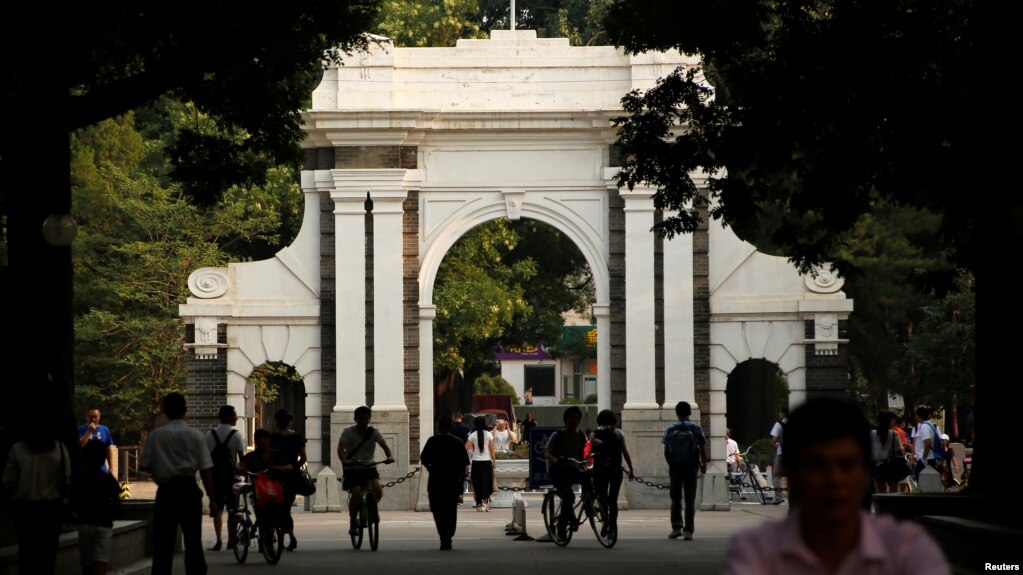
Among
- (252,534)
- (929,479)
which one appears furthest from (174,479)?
(929,479)

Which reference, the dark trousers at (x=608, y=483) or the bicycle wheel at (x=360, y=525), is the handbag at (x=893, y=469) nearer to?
the dark trousers at (x=608, y=483)

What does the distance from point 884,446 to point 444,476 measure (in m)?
5.53

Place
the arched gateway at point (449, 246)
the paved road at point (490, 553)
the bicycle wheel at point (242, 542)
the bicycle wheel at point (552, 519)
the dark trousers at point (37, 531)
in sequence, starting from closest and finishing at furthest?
1. the dark trousers at point (37, 531)
2. the paved road at point (490, 553)
3. the bicycle wheel at point (242, 542)
4. the bicycle wheel at point (552, 519)
5. the arched gateway at point (449, 246)

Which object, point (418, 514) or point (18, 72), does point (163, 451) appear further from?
point (418, 514)

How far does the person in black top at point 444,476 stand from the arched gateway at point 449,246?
861 cm

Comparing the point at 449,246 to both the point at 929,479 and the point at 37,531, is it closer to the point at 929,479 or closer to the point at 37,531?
the point at 929,479

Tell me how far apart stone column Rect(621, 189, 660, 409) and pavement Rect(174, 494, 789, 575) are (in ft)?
10.7

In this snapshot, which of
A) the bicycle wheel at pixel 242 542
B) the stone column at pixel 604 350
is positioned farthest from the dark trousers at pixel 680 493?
the stone column at pixel 604 350

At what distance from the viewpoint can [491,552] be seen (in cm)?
1669

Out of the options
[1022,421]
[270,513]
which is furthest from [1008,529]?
[270,513]

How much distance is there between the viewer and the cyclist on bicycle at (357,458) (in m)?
17.1

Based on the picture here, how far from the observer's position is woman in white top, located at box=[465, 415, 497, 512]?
990 inches

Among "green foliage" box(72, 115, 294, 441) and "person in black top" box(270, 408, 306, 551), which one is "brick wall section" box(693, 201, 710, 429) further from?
"green foliage" box(72, 115, 294, 441)

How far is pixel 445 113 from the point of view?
86.8 ft
